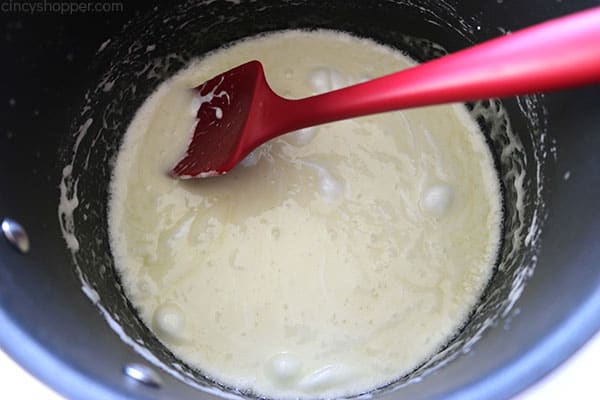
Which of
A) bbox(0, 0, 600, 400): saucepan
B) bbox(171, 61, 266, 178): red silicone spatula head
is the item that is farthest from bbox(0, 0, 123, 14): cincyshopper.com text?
bbox(171, 61, 266, 178): red silicone spatula head

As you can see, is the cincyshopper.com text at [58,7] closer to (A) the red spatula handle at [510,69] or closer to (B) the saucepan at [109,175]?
(B) the saucepan at [109,175]

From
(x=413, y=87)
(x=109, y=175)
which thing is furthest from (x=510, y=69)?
(x=109, y=175)

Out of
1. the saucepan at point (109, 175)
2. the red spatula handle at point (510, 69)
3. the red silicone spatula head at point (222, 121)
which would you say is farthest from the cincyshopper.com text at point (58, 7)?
the red spatula handle at point (510, 69)

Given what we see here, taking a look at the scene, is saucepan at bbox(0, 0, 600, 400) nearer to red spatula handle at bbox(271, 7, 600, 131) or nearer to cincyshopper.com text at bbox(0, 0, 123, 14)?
cincyshopper.com text at bbox(0, 0, 123, 14)

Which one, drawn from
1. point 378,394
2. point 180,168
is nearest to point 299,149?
point 180,168

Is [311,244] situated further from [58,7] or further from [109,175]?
[58,7]

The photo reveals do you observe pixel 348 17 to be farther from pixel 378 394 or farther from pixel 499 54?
pixel 378 394
